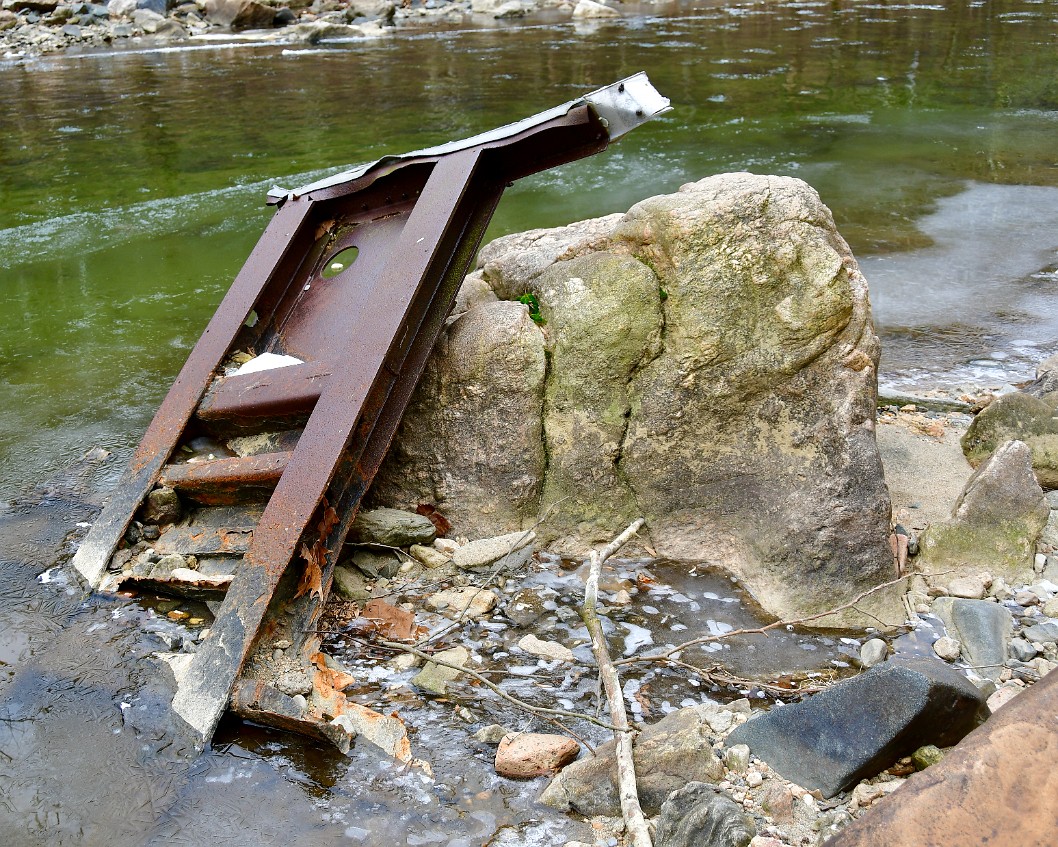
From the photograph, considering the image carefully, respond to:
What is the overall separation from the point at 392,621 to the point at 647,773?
1324 millimetres

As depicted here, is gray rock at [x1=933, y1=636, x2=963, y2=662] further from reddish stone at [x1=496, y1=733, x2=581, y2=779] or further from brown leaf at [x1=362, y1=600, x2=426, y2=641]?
brown leaf at [x1=362, y1=600, x2=426, y2=641]

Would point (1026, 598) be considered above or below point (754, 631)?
below

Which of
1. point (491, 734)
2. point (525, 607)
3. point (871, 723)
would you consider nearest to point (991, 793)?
point (871, 723)

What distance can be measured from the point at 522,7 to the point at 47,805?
2793 centimetres

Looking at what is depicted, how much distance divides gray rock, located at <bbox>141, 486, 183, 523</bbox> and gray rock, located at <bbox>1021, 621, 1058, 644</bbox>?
344cm

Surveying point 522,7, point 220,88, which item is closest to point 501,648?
point 220,88

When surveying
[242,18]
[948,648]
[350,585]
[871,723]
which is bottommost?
[948,648]

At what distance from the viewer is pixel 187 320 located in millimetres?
7371

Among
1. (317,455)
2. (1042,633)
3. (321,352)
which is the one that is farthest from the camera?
(321,352)

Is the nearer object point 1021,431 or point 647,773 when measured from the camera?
point 647,773

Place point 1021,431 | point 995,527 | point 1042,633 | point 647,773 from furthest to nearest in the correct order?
point 1021,431 < point 995,527 < point 1042,633 < point 647,773

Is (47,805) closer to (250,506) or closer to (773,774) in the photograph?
(250,506)

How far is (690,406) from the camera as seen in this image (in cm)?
427

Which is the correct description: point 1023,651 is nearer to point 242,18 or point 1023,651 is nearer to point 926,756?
point 926,756
